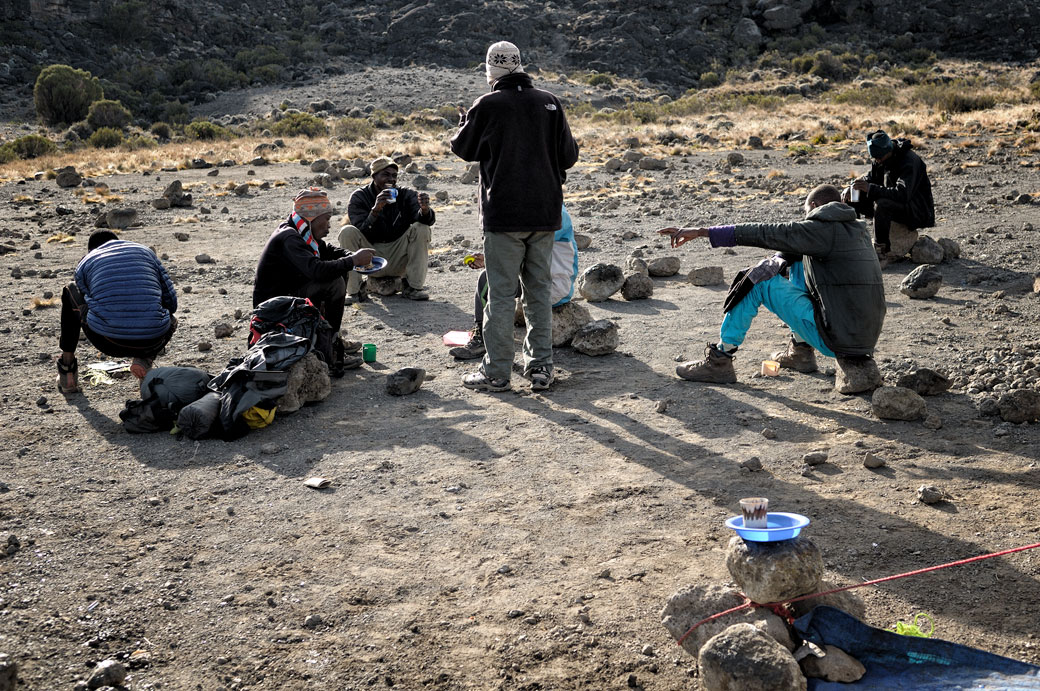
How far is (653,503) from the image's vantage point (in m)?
4.01

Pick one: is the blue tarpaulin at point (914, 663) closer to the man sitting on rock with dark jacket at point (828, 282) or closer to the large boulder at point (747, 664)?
the large boulder at point (747, 664)

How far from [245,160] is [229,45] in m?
31.4

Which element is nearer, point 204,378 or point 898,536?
point 898,536

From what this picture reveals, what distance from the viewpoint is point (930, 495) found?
3787 mm

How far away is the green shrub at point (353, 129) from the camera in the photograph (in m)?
26.9

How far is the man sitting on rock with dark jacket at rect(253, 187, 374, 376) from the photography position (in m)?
6.03

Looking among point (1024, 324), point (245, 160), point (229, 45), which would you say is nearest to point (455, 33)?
point (229, 45)

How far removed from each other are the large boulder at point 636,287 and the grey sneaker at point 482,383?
2.43 meters

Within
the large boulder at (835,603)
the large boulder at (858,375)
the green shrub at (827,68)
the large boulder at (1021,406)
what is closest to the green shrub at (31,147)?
the large boulder at (858,375)

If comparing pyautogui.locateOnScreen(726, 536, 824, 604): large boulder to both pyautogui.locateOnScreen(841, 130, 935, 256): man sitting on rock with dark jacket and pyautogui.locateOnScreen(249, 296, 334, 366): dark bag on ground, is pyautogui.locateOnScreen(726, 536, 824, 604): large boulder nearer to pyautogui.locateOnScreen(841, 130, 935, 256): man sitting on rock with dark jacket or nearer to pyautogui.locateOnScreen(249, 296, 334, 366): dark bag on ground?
pyautogui.locateOnScreen(249, 296, 334, 366): dark bag on ground

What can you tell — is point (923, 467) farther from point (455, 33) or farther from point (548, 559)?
point (455, 33)

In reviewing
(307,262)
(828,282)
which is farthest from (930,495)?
(307,262)

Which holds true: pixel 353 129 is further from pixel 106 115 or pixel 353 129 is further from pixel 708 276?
pixel 708 276

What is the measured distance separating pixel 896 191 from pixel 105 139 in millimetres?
24360
